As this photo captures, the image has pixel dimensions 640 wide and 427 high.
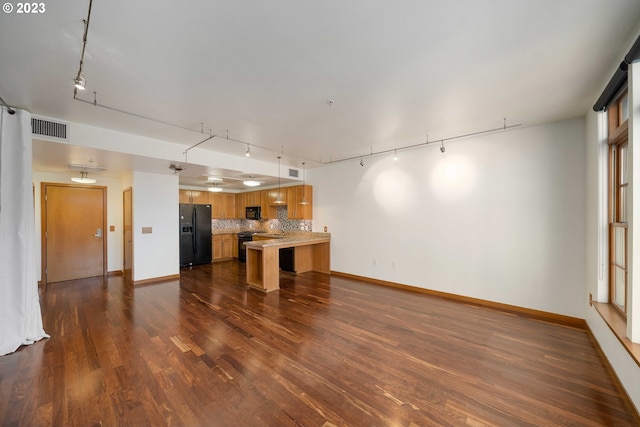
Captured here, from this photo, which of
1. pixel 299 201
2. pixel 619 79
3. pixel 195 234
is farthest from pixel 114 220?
pixel 619 79

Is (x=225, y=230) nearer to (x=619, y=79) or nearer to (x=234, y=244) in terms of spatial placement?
(x=234, y=244)

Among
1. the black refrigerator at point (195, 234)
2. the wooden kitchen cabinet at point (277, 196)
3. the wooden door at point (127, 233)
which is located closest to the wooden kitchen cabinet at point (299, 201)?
the wooden kitchen cabinet at point (277, 196)

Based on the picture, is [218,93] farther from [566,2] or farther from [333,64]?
[566,2]

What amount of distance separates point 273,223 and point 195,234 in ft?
7.68

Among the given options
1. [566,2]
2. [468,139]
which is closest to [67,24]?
[566,2]

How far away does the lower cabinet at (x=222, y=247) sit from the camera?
805 centimetres

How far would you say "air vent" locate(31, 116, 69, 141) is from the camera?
3.12m

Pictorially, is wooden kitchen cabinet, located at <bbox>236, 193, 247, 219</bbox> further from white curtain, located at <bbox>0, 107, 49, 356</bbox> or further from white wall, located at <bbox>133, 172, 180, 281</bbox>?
white curtain, located at <bbox>0, 107, 49, 356</bbox>

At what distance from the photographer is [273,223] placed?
26.3 ft

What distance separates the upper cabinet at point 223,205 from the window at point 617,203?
8.64m

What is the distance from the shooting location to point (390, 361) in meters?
2.50

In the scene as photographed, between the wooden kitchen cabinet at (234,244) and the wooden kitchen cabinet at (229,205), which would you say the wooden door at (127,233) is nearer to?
the wooden kitchen cabinet at (229,205)

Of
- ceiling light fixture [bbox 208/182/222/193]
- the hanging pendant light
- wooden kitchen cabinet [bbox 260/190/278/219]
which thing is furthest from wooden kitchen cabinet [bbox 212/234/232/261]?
the hanging pendant light

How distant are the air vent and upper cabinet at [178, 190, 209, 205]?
155 inches
